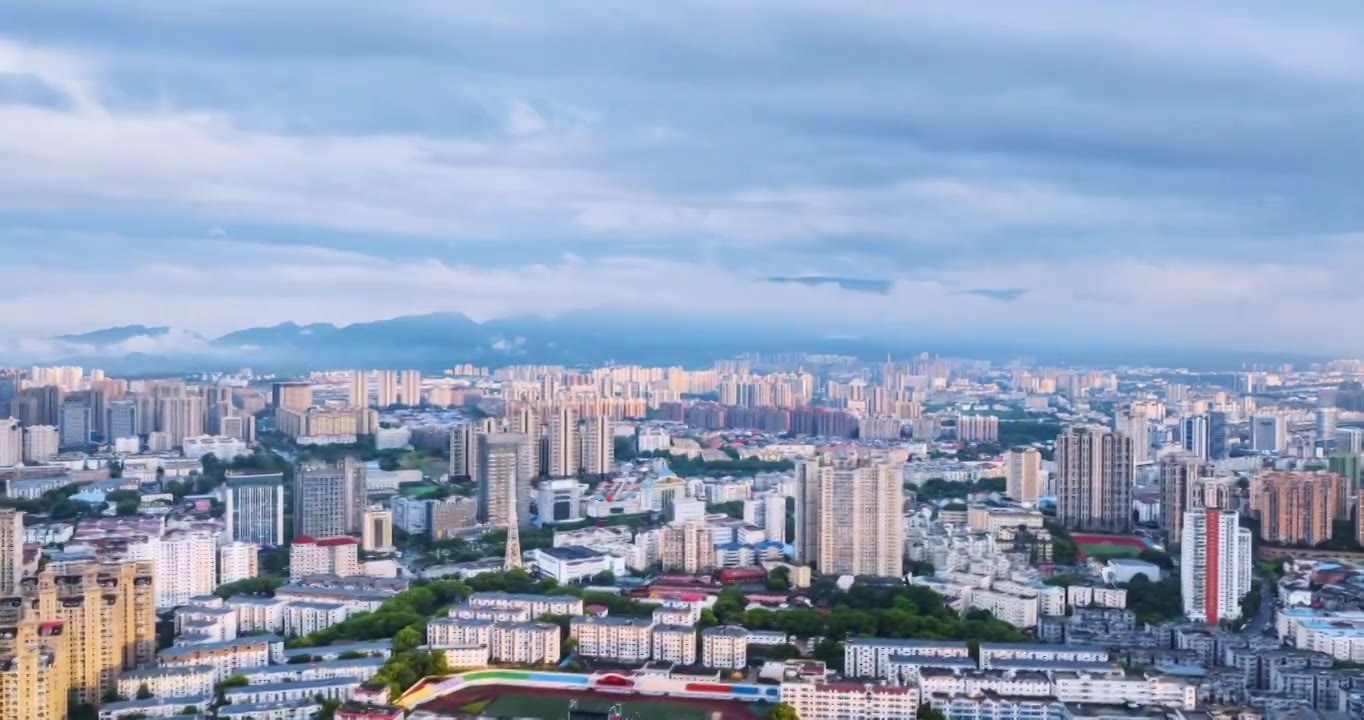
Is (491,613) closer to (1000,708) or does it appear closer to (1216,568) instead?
(1000,708)

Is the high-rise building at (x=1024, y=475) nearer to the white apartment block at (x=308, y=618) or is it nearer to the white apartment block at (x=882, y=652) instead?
the white apartment block at (x=882, y=652)

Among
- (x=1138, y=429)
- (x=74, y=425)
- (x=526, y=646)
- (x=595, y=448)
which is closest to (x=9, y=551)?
(x=526, y=646)

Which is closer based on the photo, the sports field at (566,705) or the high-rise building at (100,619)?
the sports field at (566,705)

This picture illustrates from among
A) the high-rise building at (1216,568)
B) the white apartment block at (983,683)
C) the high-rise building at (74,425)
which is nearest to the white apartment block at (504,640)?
the white apartment block at (983,683)

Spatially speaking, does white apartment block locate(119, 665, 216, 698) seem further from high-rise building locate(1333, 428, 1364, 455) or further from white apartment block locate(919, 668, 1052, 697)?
high-rise building locate(1333, 428, 1364, 455)

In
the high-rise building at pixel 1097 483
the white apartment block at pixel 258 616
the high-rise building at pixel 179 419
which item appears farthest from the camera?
the high-rise building at pixel 179 419

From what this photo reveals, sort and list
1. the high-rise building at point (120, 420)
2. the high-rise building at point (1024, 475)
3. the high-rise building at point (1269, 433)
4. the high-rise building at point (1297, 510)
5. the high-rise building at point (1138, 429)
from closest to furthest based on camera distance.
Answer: the high-rise building at point (1297, 510) < the high-rise building at point (1024, 475) < the high-rise building at point (1138, 429) < the high-rise building at point (1269, 433) < the high-rise building at point (120, 420)

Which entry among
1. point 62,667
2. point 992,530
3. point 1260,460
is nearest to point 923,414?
point 1260,460
